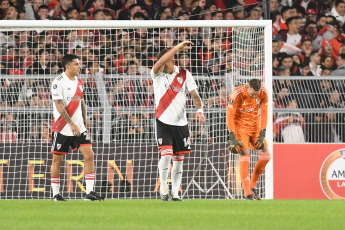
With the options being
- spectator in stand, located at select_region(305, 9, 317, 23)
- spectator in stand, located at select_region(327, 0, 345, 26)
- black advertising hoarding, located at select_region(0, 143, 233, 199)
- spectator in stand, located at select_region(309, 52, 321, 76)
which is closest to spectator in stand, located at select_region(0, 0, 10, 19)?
black advertising hoarding, located at select_region(0, 143, 233, 199)

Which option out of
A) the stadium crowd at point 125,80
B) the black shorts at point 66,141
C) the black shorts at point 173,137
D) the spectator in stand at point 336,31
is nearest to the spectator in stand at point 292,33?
the spectator in stand at point 336,31

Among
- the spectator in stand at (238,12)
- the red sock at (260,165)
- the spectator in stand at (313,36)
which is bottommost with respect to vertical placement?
the red sock at (260,165)

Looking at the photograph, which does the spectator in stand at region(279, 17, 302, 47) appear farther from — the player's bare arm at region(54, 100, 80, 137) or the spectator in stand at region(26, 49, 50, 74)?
the player's bare arm at region(54, 100, 80, 137)

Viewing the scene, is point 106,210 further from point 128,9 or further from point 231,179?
point 128,9

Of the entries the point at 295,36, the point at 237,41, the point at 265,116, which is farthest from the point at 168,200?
the point at 295,36

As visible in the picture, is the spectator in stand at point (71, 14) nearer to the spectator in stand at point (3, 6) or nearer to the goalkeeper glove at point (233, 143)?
the spectator in stand at point (3, 6)

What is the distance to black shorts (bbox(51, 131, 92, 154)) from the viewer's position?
36.2 feet

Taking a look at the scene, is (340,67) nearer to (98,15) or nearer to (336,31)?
(336,31)

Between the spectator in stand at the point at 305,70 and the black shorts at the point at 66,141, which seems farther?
the spectator in stand at the point at 305,70

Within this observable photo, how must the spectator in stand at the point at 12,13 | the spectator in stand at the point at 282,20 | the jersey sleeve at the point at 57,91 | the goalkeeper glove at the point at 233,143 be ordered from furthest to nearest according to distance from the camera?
the spectator in stand at the point at 282,20, the spectator in stand at the point at 12,13, the goalkeeper glove at the point at 233,143, the jersey sleeve at the point at 57,91

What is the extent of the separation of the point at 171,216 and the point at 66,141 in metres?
3.39

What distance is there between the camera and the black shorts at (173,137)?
35.3ft

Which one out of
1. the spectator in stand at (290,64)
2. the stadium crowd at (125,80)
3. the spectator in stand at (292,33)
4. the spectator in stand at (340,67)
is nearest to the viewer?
the stadium crowd at (125,80)

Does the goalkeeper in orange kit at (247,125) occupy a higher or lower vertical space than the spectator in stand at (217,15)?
lower
